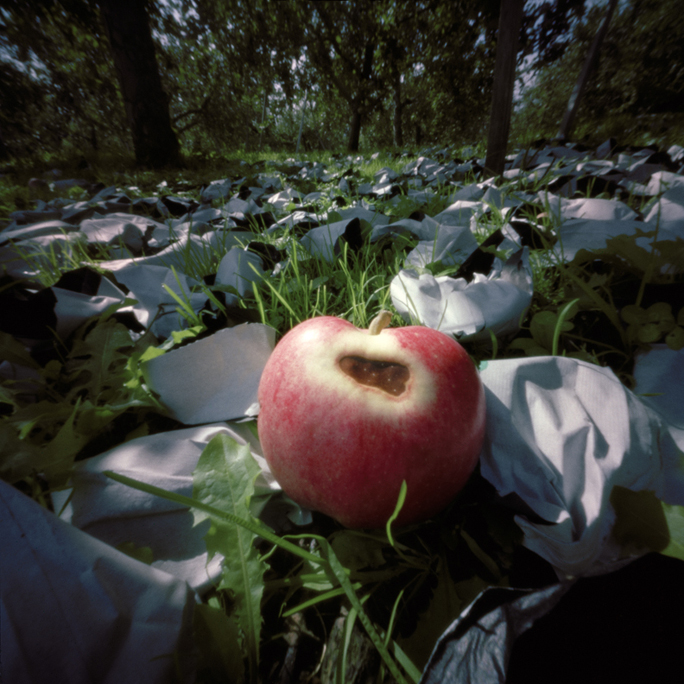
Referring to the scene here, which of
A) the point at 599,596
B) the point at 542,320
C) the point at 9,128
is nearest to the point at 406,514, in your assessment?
the point at 599,596

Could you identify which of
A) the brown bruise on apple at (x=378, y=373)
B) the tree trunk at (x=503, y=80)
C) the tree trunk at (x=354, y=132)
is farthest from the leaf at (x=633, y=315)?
the tree trunk at (x=354, y=132)

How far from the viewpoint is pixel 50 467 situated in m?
0.54

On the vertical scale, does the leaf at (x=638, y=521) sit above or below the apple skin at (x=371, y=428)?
below

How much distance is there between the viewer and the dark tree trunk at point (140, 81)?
511 centimetres

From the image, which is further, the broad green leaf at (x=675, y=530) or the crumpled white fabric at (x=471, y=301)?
the crumpled white fabric at (x=471, y=301)

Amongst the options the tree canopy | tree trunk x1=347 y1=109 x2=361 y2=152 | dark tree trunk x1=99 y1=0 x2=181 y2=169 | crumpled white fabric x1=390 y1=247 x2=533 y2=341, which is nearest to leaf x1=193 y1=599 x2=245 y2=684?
crumpled white fabric x1=390 y1=247 x2=533 y2=341

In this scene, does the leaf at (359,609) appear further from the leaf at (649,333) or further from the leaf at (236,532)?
the leaf at (649,333)

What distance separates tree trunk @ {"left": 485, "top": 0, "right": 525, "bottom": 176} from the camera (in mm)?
1972

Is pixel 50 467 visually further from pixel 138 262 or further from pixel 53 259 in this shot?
pixel 53 259

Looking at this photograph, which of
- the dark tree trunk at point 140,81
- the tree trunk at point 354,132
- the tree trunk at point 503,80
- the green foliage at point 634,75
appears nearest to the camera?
the tree trunk at point 503,80

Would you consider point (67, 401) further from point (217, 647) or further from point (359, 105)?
point (359, 105)

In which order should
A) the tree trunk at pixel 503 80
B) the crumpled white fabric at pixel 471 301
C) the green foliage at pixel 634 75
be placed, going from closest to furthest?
1. the crumpled white fabric at pixel 471 301
2. the tree trunk at pixel 503 80
3. the green foliage at pixel 634 75

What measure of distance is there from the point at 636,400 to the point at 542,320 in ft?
0.89

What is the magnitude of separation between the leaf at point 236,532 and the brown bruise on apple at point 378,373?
23 cm
